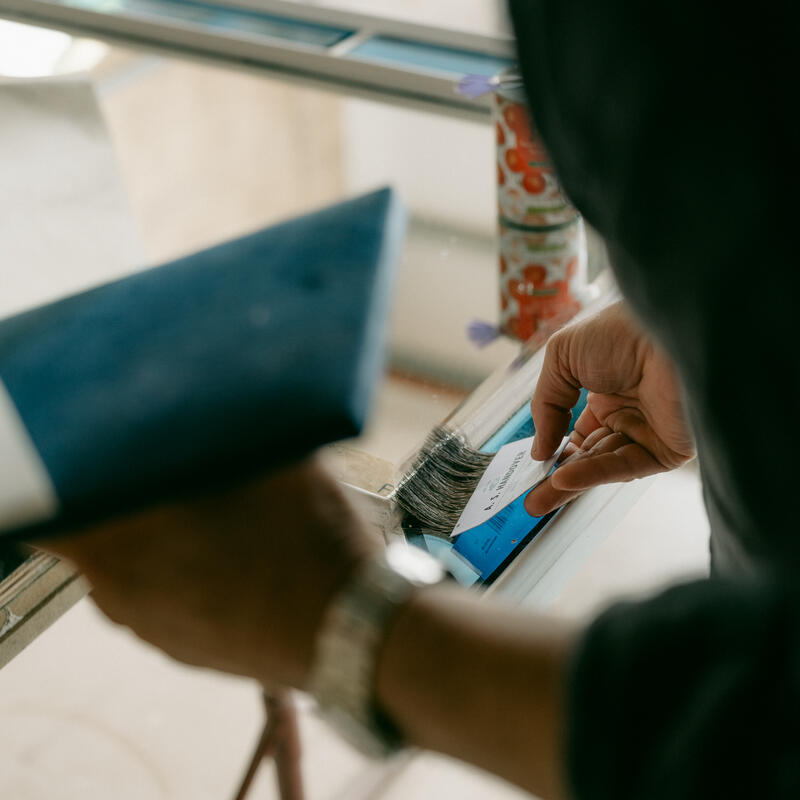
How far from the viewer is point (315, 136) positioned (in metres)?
1.22

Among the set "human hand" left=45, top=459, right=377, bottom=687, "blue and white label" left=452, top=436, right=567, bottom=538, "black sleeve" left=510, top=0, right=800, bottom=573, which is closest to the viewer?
"black sleeve" left=510, top=0, right=800, bottom=573

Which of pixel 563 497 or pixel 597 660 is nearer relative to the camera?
pixel 597 660

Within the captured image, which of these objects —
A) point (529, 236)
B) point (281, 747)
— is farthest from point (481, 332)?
point (281, 747)

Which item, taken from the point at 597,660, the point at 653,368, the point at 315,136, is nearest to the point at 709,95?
the point at 597,660

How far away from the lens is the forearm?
314mm

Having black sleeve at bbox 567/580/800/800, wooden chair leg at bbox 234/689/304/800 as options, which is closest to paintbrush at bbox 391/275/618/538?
wooden chair leg at bbox 234/689/304/800

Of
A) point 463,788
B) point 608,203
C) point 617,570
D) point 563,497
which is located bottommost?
point 463,788

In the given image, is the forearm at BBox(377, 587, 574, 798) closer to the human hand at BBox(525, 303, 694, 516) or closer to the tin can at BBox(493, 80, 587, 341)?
the human hand at BBox(525, 303, 694, 516)

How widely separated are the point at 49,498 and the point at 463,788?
0.91m

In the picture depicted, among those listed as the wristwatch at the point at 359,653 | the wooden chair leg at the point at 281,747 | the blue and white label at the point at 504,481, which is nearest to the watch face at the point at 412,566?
the wristwatch at the point at 359,653

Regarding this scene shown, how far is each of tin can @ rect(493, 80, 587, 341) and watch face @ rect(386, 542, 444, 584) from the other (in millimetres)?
528

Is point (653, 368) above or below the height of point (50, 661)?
above

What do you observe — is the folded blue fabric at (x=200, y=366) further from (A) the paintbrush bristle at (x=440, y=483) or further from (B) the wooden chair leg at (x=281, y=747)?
(B) the wooden chair leg at (x=281, y=747)

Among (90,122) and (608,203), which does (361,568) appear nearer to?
(608,203)
